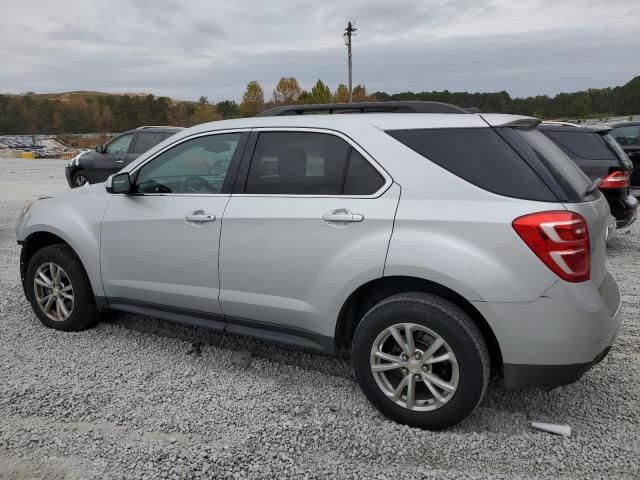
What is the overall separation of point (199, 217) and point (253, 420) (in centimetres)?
132

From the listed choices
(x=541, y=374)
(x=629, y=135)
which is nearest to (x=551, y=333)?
(x=541, y=374)

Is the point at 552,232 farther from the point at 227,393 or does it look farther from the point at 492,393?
the point at 227,393

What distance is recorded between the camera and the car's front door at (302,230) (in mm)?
3000

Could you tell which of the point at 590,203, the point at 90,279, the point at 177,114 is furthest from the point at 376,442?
the point at 177,114

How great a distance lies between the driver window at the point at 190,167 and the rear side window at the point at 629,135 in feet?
32.3

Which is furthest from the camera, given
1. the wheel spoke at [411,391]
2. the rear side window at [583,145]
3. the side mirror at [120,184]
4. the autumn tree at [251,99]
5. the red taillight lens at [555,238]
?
the autumn tree at [251,99]

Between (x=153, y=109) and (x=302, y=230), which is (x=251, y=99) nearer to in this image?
(x=153, y=109)

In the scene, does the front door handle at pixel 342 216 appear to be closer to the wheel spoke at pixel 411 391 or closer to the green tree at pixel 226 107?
the wheel spoke at pixel 411 391

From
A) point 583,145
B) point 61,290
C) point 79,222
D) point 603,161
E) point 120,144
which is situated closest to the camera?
point 79,222

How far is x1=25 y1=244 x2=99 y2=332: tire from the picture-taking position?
14.0 ft

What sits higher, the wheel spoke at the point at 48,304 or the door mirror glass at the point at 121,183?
the door mirror glass at the point at 121,183

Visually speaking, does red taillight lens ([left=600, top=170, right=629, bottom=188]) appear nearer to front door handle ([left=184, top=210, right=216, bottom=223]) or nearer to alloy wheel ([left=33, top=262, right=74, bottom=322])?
front door handle ([left=184, top=210, right=216, bottom=223])

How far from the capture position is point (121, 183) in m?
3.92

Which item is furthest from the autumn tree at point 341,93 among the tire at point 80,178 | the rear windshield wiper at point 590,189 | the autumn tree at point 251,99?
the rear windshield wiper at point 590,189
